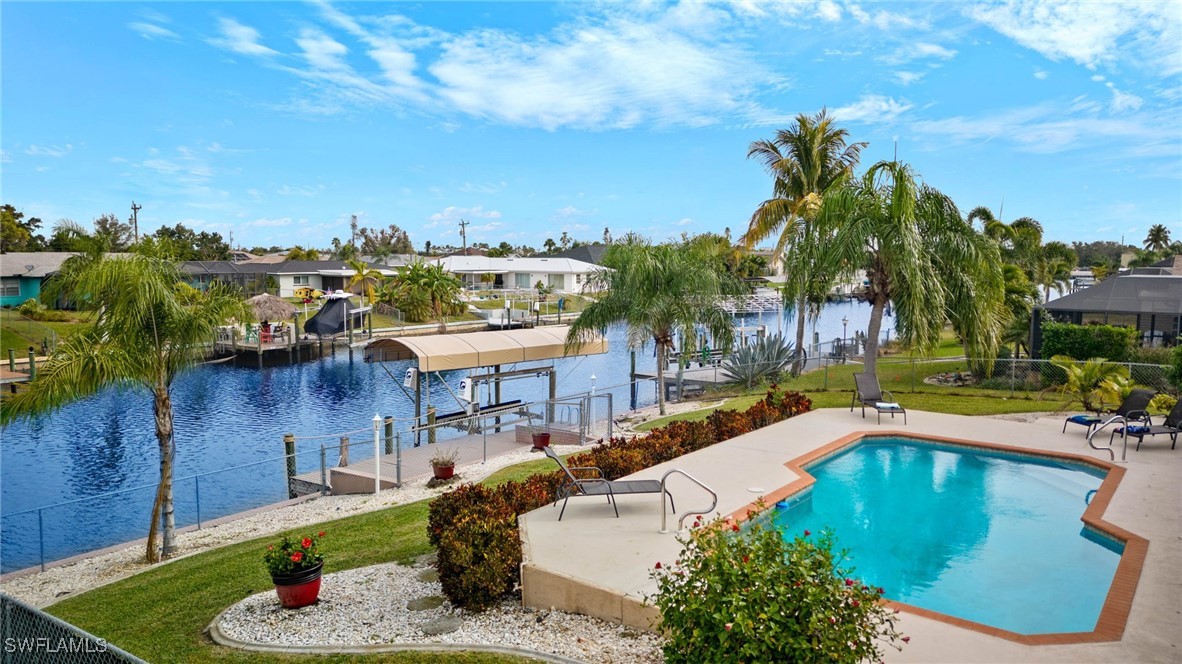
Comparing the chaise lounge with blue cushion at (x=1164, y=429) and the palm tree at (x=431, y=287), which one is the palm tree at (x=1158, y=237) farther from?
the chaise lounge with blue cushion at (x=1164, y=429)

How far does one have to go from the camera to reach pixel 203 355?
11.2m

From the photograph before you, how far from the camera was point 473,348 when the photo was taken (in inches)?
733

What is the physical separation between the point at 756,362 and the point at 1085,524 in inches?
568

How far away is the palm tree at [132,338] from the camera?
30.8 feet

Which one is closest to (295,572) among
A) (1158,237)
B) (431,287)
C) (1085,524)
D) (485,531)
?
(485,531)

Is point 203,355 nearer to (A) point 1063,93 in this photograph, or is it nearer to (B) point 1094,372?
(B) point 1094,372

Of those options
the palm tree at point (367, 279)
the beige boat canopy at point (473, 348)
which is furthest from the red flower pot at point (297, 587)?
the palm tree at point (367, 279)

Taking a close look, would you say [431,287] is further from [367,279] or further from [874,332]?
[874,332]

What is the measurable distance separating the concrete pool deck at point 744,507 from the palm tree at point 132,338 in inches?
231

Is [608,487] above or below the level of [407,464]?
above

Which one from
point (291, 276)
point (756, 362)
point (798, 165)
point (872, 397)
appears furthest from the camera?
point (291, 276)

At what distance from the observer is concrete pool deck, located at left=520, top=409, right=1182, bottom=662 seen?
566 cm

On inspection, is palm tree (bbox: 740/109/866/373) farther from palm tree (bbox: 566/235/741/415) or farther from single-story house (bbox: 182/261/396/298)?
single-story house (bbox: 182/261/396/298)

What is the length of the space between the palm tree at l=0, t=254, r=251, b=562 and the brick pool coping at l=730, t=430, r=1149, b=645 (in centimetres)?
809
